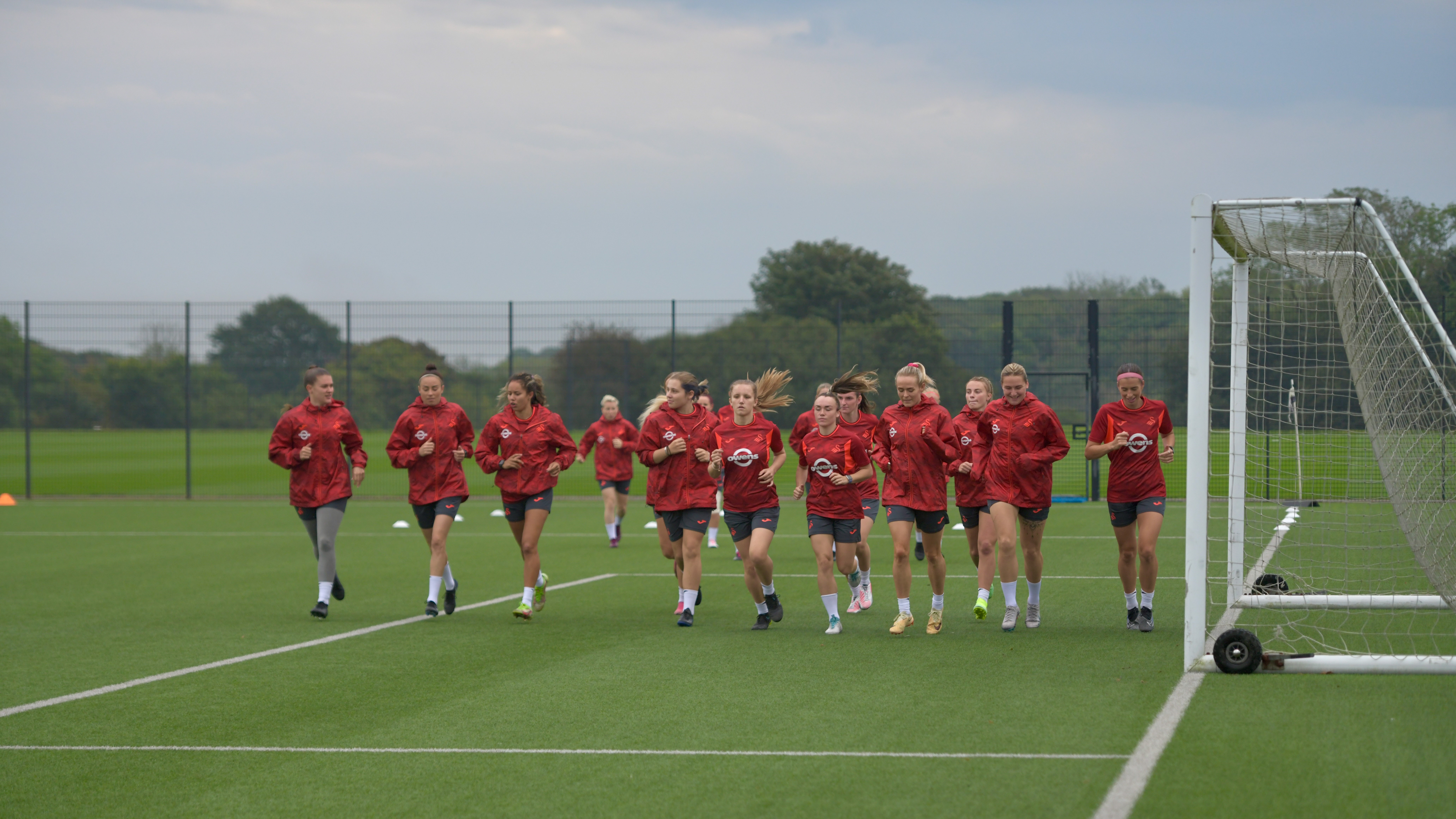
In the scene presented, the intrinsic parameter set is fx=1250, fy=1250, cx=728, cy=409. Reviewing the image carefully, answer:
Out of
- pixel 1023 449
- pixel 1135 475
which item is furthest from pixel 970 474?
pixel 1135 475

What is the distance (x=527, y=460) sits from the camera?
10156 millimetres

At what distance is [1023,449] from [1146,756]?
408 cm

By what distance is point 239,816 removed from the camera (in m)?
4.94

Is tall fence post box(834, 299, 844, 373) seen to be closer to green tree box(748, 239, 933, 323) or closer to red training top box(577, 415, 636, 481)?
red training top box(577, 415, 636, 481)

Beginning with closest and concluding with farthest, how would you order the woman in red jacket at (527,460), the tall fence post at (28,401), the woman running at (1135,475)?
the woman running at (1135,475)
the woman in red jacket at (527,460)
the tall fence post at (28,401)

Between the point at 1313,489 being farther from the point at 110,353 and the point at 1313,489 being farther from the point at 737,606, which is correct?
the point at 110,353

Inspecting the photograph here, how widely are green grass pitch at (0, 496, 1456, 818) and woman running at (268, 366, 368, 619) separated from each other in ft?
2.07

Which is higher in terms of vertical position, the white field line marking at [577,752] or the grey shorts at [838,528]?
the grey shorts at [838,528]

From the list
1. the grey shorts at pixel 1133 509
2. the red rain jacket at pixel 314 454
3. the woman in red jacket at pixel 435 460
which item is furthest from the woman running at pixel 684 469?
the grey shorts at pixel 1133 509

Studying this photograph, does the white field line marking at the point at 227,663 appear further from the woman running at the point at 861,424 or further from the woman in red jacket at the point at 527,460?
the woman running at the point at 861,424

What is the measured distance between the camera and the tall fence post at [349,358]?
25078 millimetres

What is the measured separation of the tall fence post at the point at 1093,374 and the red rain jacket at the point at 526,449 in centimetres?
1271

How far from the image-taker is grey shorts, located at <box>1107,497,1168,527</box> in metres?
9.08

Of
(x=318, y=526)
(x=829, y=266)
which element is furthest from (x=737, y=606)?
(x=829, y=266)
